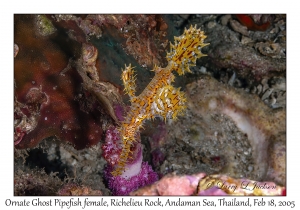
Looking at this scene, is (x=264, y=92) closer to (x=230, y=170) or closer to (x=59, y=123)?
(x=230, y=170)

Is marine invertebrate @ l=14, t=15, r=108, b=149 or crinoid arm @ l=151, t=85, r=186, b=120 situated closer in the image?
marine invertebrate @ l=14, t=15, r=108, b=149

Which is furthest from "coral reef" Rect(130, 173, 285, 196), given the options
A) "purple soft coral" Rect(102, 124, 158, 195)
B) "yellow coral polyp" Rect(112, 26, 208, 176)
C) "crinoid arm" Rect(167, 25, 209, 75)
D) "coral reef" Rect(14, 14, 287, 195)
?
"crinoid arm" Rect(167, 25, 209, 75)

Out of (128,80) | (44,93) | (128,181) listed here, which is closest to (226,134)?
(128,181)

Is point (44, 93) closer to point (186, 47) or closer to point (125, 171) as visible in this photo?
point (125, 171)

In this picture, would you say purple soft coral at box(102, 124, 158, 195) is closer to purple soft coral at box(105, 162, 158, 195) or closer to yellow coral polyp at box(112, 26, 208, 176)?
purple soft coral at box(105, 162, 158, 195)

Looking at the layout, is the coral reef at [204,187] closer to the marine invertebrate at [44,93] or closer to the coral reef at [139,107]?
the coral reef at [139,107]

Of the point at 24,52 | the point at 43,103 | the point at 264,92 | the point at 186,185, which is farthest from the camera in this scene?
the point at 264,92
